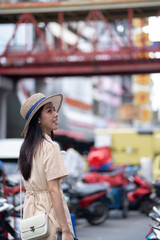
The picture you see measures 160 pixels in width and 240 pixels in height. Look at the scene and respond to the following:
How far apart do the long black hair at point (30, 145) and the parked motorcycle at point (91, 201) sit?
8760 mm

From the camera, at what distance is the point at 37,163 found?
466cm

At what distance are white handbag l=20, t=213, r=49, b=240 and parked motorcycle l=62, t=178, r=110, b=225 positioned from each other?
8.93m

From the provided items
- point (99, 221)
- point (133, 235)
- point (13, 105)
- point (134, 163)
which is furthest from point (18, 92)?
point (133, 235)

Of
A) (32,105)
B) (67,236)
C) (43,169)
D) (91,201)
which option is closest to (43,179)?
(43,169)

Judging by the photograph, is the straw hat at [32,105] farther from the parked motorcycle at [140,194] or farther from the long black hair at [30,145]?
the parked motorcycle at [140,194]

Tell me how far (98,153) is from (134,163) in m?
4.85

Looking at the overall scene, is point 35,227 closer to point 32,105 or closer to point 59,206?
point 59,206

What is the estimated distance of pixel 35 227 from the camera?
4539 millimetres

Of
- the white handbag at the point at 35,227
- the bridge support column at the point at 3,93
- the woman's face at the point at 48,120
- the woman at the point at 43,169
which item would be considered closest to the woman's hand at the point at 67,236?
the woman at the point at 43,169

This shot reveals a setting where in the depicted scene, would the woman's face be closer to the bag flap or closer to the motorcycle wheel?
the bag flap

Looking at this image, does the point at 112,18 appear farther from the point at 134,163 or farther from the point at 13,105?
the point at 134,163

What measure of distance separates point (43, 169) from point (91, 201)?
31.7 ft

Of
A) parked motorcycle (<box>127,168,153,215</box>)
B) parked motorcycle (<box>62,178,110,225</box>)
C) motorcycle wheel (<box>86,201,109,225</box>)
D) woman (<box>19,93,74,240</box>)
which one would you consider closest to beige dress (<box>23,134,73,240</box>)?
woman (<box>19,93,74,240</box>)

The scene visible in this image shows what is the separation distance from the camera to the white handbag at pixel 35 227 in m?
4.51
